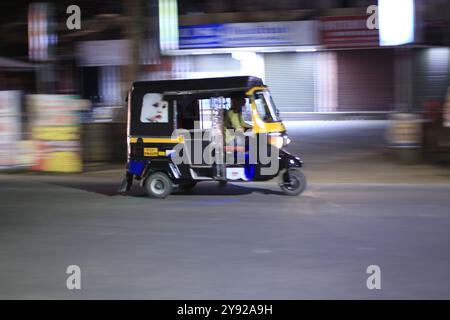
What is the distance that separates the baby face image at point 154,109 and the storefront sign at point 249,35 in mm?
17507

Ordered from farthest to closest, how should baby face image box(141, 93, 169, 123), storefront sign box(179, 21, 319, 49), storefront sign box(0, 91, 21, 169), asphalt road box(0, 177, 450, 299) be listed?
storefront sign box(179, 21, 319, 49) < storefront sign box(0, 91, 21, 169) < baby face image box(141, 93, 169, 123) < asphalt road box(0, 177, 450, 299)

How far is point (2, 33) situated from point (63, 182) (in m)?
19.3

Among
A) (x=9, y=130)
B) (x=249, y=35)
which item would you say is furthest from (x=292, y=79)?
(x=9, y=130)

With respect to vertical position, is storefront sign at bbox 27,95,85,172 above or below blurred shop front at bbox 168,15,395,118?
below

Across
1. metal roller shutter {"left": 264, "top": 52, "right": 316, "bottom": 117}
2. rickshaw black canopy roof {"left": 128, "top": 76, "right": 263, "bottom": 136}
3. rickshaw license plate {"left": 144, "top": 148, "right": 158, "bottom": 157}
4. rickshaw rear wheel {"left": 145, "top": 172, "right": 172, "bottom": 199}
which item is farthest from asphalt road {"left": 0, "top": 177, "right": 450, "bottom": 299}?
metal roller shutter {"left": 264, "top": 52, "right": 316, "bottom": 117}

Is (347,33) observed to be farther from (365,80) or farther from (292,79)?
(292,79)

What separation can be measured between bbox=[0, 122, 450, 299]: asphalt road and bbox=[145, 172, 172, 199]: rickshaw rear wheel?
183 millimetres

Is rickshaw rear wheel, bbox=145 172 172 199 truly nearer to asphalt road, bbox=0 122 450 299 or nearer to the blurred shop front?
asphalt road, bbox=0 122 450 299

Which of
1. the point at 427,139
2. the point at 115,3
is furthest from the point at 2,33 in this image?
the point at 427,139

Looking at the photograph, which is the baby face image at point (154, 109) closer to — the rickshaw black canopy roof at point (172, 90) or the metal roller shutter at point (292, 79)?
the rickshaw black canopy roof at point (172, 90)

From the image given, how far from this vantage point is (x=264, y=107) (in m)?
11.9

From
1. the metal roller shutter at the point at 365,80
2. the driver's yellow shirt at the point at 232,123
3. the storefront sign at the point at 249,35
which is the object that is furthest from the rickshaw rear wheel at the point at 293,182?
the metal roller shutter at the point at 365,80

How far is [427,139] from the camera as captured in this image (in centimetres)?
1612

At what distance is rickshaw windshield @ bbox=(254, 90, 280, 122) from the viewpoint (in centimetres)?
1186
